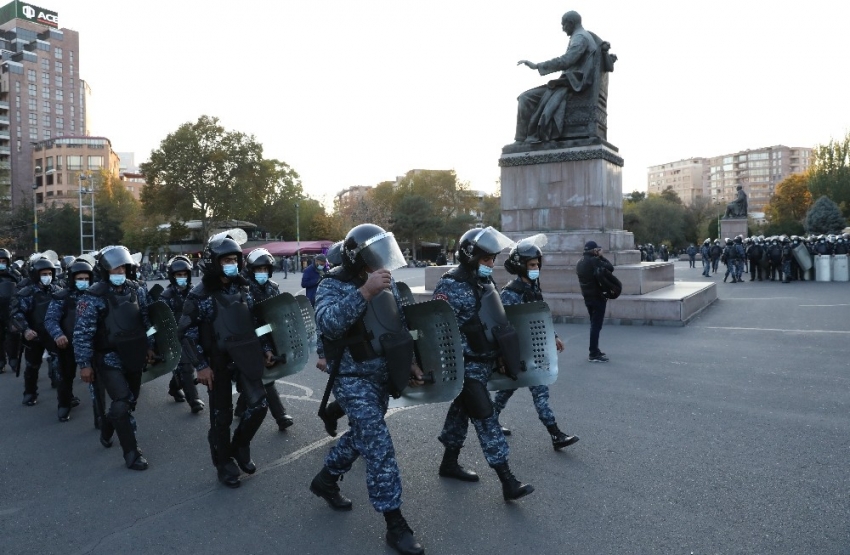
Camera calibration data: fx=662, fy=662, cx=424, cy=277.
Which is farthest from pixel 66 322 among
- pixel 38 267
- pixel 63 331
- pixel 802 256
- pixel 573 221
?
pixel 802 256

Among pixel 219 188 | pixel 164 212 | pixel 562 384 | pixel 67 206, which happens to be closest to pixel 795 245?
pixel 562 384

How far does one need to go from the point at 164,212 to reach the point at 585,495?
55619mm

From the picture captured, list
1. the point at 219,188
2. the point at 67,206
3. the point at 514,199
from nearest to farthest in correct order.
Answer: the point at 514,199, the point at 219,188, the point at 67,206

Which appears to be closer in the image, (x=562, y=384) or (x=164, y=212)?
(x=562, y=384)

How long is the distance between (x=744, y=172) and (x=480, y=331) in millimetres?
195587

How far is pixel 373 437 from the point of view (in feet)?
11.9

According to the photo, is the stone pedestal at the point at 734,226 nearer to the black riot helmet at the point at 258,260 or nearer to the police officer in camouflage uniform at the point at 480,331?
the black riot helmet at the point at 258,260

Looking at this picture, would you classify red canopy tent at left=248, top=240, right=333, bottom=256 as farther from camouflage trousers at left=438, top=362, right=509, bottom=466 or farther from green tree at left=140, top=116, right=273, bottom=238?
camouflage trousers at left=438, top=362, right=509, bottom=466

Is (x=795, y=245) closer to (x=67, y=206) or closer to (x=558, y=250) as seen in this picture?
(x=558, y=250)

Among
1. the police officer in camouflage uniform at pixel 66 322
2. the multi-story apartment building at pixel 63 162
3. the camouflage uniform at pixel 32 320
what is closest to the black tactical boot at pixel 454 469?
the police officer in camouflage uniform at pixel 66 322

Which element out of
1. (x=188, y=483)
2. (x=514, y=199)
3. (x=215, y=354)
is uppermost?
(x=514, y=199)

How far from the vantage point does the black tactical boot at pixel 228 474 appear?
15.4 feet

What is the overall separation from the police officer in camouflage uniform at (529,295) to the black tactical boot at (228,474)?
2020 mm

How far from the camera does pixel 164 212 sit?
54688mm
